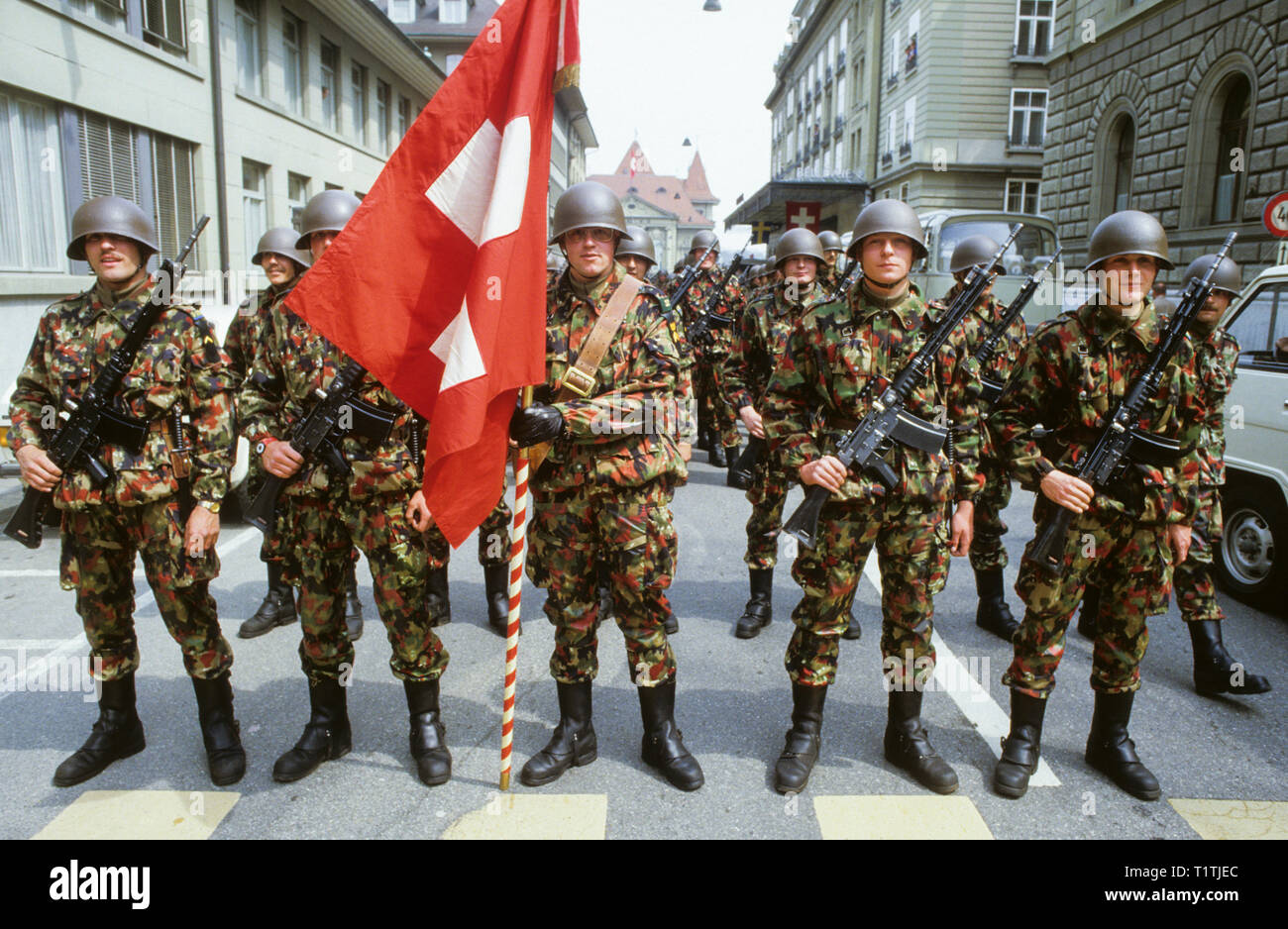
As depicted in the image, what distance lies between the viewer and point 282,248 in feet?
14.6

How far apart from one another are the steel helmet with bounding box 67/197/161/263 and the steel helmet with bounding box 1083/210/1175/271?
354 centimetres

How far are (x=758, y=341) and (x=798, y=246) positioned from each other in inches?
36.7

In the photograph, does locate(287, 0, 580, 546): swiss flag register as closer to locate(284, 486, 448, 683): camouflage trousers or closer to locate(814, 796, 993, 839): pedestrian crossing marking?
locate(284, 486, 448, 683): camouflage trousers

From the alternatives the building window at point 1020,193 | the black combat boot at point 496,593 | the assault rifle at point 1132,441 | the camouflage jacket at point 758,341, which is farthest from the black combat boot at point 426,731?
the building window at point 1020,193

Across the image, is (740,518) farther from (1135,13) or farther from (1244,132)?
(1135,13)

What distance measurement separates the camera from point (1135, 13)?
57.1 ft

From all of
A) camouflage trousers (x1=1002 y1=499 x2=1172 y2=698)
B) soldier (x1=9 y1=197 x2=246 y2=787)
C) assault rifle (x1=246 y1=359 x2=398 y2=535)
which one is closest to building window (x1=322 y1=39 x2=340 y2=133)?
soldier (x1=9 y1=197 x2=246 y2=787)

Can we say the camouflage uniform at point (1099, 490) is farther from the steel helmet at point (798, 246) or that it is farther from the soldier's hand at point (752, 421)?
the steel helmet at point (798, 246)

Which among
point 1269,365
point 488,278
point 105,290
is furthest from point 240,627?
point 1269,365

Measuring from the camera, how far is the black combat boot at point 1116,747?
3.39 m

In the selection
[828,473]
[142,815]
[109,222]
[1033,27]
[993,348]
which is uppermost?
[1033,27]

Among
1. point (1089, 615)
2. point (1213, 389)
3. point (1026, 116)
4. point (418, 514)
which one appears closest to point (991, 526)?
point (1089, 615)

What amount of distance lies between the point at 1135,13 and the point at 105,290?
20.0 meters

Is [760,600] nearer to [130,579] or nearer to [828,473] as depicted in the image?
[828,473]
